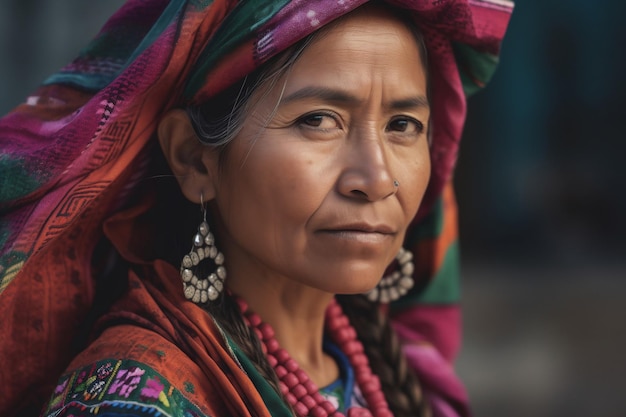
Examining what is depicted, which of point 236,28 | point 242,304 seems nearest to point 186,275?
point 242,304

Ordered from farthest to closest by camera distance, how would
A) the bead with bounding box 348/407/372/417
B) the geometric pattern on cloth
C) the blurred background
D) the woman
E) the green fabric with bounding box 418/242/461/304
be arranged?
the blurred background < the green fabric with bounding box 418/242/461/304 < the bead with bounding box 348/407/372/417 < the woman < the geometric pattern on cloth

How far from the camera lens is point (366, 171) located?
1708 mm

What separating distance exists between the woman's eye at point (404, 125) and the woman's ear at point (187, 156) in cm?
39

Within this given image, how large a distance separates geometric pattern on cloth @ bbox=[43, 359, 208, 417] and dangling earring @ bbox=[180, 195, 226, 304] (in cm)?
25

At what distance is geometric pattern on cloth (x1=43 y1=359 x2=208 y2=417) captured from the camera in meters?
1.50

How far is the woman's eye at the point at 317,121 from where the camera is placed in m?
1.73

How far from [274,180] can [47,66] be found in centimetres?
388

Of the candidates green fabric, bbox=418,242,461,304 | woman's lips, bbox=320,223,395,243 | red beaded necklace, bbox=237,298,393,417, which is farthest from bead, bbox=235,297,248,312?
green fabric, bbox=418,242,461,304

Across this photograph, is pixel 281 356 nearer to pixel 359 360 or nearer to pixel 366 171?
pixel 359 360

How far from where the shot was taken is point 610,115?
254 inches

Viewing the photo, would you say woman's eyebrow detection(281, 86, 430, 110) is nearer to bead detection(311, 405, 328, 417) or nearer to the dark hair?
the dark hair

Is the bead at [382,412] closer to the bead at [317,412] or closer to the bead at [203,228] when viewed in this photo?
the bead at [317,412]

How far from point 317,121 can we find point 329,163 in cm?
9

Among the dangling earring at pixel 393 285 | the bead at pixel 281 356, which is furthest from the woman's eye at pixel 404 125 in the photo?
the bead at pixel 281 356
